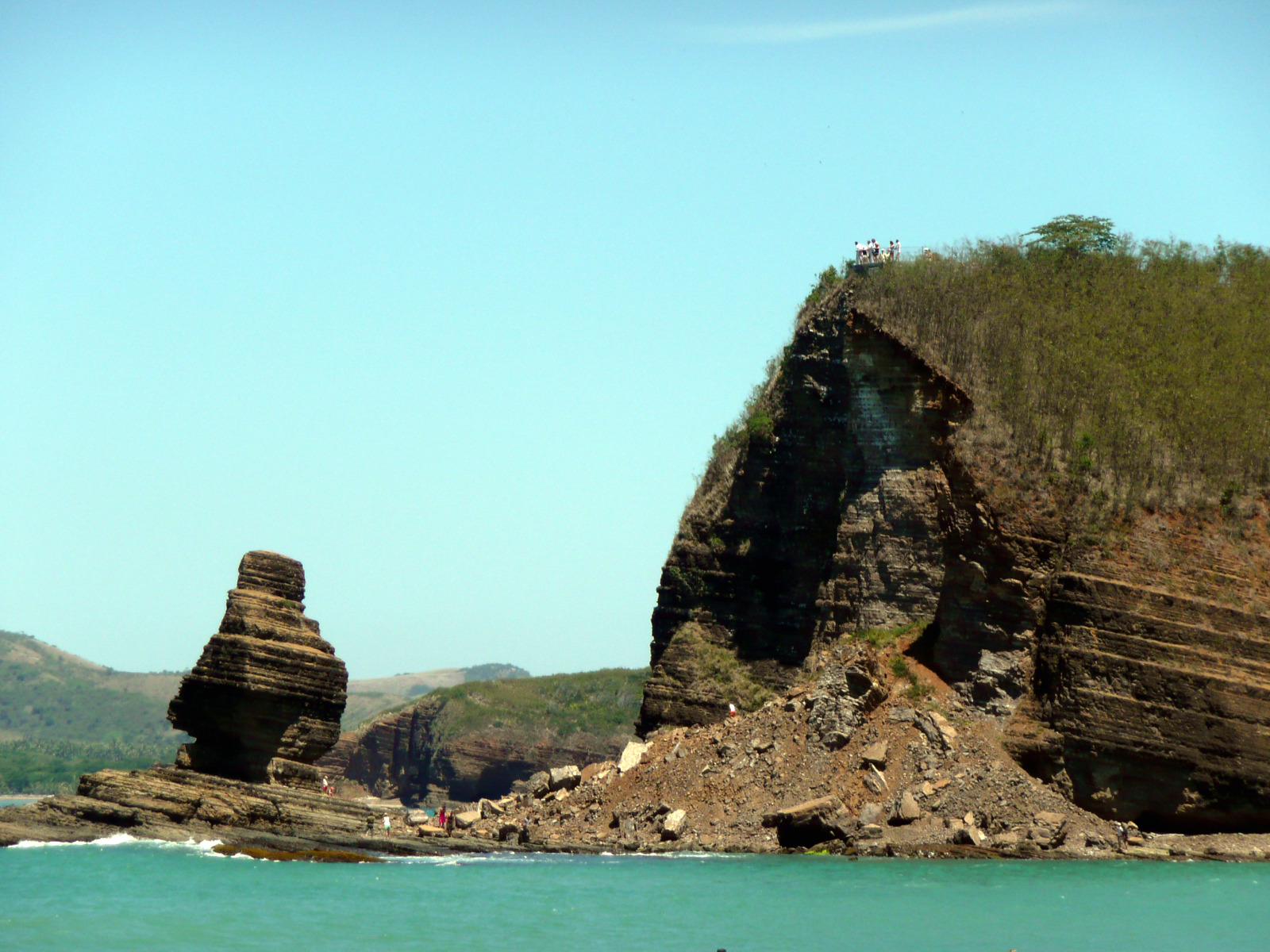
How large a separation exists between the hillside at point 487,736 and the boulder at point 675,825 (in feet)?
197

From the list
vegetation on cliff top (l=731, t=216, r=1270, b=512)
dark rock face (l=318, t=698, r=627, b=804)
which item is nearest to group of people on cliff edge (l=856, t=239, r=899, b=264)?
vegetation on cliff top (l=731, t=216, r=1270, b=512)

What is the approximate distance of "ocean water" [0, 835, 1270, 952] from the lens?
2620 cm

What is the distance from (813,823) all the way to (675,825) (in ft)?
15.7

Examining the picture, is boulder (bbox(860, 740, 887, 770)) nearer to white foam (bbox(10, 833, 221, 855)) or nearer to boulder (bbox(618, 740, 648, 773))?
boulder (bbox(618, 740, 648, 773))

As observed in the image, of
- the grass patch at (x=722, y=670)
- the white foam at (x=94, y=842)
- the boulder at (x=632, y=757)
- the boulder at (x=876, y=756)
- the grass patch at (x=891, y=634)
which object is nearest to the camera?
the white foam at (x=94, y=842)

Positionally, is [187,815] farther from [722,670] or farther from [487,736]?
[487,736]

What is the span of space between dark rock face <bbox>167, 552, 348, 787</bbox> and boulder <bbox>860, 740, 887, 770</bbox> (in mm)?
15157

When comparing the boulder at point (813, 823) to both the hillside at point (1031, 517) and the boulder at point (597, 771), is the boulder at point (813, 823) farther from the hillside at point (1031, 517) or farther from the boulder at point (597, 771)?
the boulder at point (597, 771)

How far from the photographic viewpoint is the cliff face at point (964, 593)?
39.6 meters

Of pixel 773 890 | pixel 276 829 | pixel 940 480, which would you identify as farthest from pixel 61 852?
pixel 940 480

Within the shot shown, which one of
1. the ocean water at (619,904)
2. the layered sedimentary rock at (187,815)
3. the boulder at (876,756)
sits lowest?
the ocean water at (619,904)

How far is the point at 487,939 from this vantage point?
26969 mm

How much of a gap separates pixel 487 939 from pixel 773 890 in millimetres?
8059

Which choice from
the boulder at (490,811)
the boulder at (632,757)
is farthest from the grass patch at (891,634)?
the boulder at (490,811)
